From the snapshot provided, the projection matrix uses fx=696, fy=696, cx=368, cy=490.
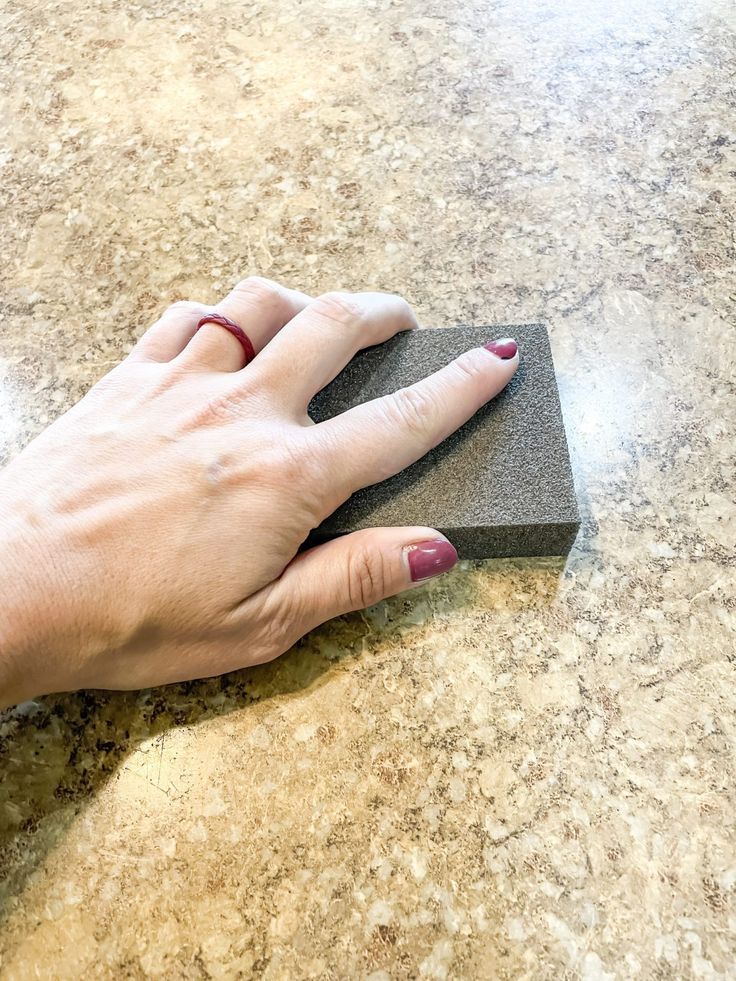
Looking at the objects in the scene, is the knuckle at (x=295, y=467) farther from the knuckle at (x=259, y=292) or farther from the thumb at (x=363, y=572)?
the knuckle at (x=259, y=292)

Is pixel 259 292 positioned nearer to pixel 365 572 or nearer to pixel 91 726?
pixel 365 572

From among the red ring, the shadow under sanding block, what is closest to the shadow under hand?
the shadow under sanding block

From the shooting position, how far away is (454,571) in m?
0.66

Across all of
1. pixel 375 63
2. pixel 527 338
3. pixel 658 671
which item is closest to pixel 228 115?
pixel 375 63

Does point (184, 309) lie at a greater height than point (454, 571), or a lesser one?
greater

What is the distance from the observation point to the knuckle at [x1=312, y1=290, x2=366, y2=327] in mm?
683

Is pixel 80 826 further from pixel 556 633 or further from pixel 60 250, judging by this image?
pixel 60 250

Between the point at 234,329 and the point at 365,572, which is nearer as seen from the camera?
the point at 365,572

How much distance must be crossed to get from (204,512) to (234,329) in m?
0.21

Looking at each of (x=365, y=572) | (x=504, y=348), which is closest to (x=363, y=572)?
(x=365, y=572)

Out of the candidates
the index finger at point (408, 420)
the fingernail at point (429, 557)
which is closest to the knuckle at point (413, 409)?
the index finger at point (408, 420)

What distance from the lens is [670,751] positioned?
1.87 feet

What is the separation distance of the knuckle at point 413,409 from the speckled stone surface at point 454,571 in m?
0.15

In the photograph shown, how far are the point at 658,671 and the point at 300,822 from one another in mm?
326
